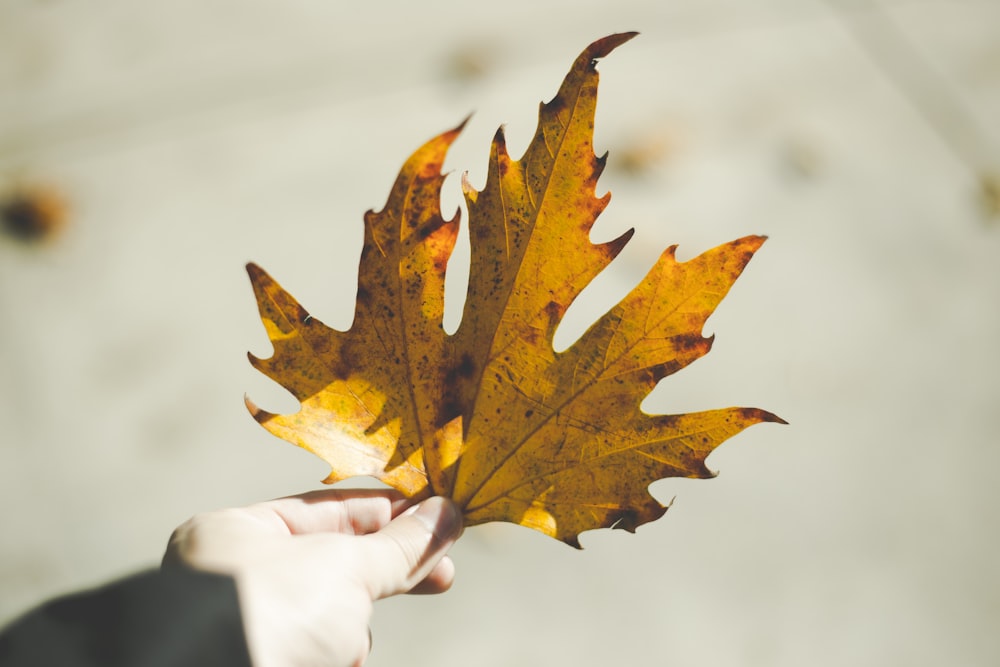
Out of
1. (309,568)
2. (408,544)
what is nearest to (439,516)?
(408,544)

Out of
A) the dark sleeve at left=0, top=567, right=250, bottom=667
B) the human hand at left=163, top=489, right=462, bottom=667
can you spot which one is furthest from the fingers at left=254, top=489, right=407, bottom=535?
the dark sleeve at left=0, top=567, right=250, bottom=667

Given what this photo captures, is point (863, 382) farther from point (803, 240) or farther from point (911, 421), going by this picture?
point (803, 240)

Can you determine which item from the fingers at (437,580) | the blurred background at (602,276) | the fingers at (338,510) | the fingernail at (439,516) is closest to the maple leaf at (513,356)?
the fingernail at (439,516)

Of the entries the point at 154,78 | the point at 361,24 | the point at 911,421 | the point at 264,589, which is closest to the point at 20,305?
the point at 154,78

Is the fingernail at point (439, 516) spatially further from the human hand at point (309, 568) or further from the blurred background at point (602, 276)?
the blurred background at point (602, 276)

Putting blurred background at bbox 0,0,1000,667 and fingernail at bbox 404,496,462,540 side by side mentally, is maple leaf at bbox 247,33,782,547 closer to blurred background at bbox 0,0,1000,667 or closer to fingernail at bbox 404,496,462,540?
fingernail at bbox 404,496,462,540

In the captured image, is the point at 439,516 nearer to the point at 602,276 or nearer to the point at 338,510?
the point at 338,510

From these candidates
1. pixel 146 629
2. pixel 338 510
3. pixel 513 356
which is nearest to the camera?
pixel 146 629
